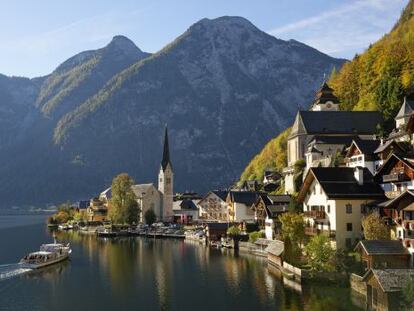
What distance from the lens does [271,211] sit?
9738 centimetres

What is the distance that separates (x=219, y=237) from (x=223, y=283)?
54065 mm

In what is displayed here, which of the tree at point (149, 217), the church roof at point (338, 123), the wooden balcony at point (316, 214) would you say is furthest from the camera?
the tree at point (149, 217)

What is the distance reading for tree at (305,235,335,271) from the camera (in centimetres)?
6103

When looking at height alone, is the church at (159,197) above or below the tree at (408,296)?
above

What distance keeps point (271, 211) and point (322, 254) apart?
117 feet

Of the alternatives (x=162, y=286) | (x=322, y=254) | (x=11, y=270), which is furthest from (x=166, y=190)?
(x=322, y=254)

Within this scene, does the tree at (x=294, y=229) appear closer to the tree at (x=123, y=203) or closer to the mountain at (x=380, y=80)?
the mountain at (x=380, y=80)

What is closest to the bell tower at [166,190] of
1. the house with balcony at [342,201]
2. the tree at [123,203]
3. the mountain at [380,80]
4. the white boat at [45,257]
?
the tree at [123,203]

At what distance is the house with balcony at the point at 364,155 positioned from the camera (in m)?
76.9

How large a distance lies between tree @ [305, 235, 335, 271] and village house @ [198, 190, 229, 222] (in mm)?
90185

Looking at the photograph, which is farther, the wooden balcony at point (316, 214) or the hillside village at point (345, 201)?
the wooden balcony at point (316, 214)

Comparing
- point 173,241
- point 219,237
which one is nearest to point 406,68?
point 219,237

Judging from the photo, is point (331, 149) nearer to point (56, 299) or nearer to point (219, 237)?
point (219, 237)

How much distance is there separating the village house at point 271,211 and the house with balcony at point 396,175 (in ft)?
93.0
